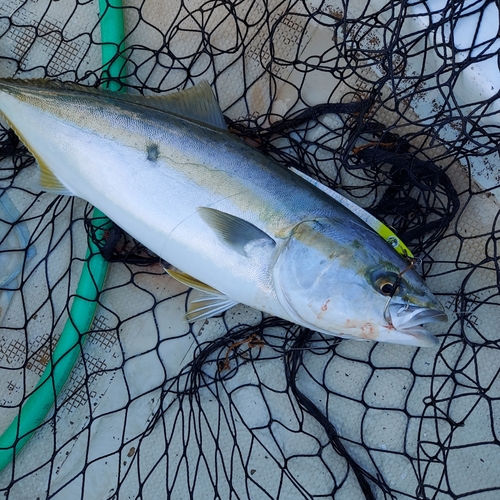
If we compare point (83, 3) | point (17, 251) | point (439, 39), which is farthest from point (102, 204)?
Result: point (439, 39)

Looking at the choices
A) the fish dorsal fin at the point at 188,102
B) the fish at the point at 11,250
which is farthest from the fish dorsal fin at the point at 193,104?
the fish at the point at 11,250

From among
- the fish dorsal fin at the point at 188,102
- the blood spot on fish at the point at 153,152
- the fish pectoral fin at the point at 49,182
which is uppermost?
the fish dorsal fin at the point at 188,102

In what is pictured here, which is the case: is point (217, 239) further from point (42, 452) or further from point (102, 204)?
point (42, 452)

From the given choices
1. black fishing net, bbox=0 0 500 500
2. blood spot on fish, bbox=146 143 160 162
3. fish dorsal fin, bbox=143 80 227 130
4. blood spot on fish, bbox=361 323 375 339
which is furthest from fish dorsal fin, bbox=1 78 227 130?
blood spot on fish, bbox=361 323 375 339

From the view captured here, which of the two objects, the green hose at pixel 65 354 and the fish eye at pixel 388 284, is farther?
the green hose at pixel 65 354

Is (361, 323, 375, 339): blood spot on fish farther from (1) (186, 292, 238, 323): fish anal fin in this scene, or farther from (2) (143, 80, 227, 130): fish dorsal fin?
(2) (143, 80, 227, 130): fish dorsal fin

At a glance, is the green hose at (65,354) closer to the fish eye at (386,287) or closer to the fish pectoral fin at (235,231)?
the fish pectoral fin at (235,231)

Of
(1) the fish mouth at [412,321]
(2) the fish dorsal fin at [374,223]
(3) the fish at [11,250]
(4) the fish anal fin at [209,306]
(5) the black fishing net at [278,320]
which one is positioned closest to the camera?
(1) the fish mouth at [412,321]

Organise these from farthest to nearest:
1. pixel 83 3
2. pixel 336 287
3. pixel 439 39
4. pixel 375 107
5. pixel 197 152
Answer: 1. pixel 83 3
2. pixel 375 107
3. pixel 439 39
4. pixel 197 152
5. pixel 336 287
